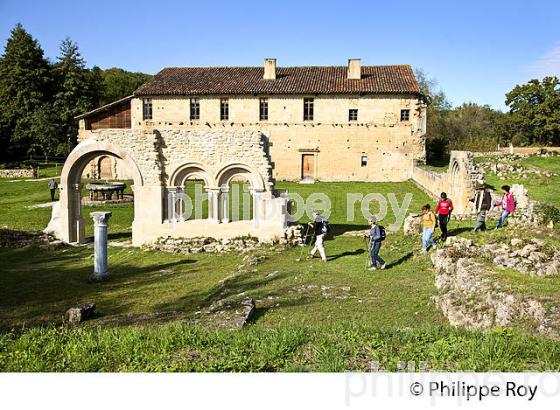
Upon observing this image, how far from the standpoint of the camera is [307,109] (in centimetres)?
3688

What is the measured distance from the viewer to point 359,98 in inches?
1421

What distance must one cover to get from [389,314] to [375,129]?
96.4 ft

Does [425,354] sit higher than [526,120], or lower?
lower

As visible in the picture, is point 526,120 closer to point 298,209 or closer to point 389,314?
point 298,209

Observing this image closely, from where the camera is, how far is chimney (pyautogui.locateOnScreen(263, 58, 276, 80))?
3797 centimetres

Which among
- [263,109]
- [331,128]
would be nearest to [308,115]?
[331,128]

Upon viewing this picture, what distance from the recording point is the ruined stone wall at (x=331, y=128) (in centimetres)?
3609

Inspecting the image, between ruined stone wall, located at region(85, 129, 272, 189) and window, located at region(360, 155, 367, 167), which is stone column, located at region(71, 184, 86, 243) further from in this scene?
window, located at region(360, 155, 367, 167)

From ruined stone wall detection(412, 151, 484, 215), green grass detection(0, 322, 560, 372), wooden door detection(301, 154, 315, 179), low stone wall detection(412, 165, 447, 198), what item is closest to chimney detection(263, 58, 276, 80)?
wooden door detection(301, 154, 315, 179)

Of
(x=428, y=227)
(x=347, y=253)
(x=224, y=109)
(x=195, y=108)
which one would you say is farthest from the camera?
(x=195, y=108)

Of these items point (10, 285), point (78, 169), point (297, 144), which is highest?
point (297, 144)

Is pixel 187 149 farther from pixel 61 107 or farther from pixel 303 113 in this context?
pixel 61 107

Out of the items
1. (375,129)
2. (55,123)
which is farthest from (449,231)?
(55,123)

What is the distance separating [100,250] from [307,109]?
26339 mm
